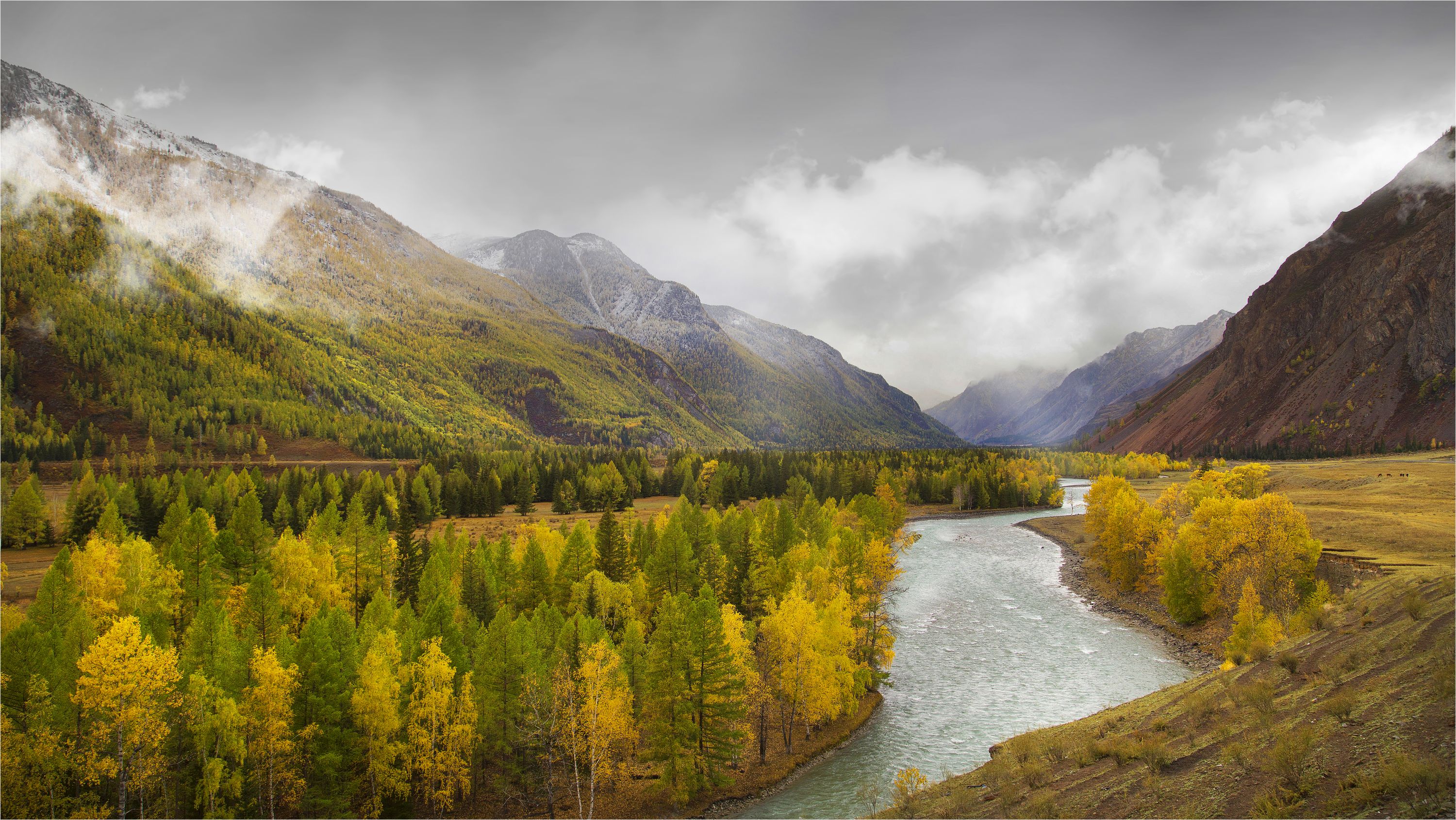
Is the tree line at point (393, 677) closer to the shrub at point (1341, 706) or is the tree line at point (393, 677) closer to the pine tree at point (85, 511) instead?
the shrub at point (1341, 706)

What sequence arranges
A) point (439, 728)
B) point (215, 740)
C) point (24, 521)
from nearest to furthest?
1. point (215, 740)
2. point (439, 728)
3. point (24, 521)

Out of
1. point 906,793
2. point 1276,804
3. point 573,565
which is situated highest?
point 1276,804

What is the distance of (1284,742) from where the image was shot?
18.0 m

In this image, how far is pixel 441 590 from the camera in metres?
50.6

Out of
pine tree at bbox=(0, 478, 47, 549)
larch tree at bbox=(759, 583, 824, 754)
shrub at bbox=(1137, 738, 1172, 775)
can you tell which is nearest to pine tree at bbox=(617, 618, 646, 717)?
larch tree at bbox=(759, 583, 824, 754)

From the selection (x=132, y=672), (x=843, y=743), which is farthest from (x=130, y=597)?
(x=843, y=743)

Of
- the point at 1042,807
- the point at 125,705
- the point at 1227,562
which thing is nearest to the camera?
the point at 1042,807

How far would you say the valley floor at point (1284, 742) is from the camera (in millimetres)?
15984

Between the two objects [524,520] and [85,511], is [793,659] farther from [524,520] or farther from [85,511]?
[85,511]

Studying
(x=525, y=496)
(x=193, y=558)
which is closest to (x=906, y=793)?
(x=193, y=558)

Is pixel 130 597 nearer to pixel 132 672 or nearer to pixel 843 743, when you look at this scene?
pixel 132 672

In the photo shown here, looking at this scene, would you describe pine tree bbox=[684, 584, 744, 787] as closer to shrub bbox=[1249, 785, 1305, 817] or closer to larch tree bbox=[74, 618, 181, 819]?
larch tree bbox=[74, 618, 181, 819]

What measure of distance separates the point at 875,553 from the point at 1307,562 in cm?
3509

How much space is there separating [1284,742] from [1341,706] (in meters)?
3.08
